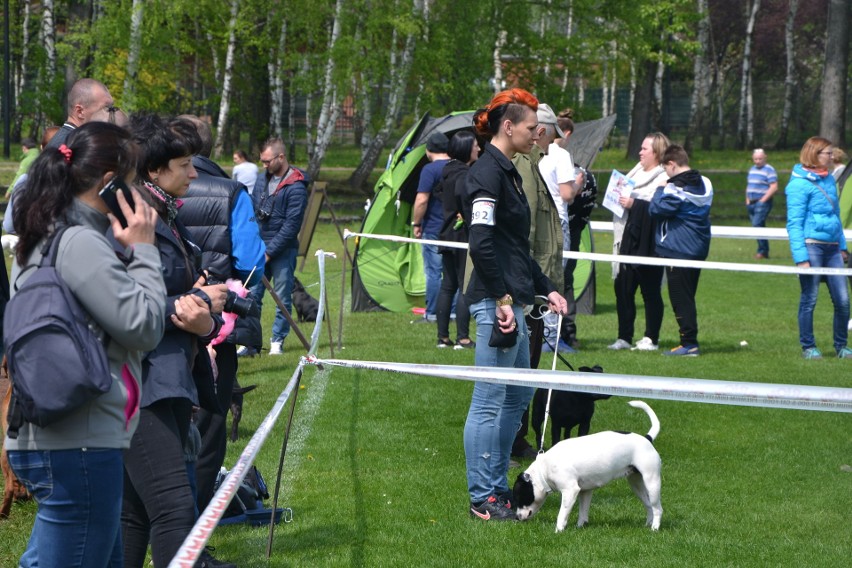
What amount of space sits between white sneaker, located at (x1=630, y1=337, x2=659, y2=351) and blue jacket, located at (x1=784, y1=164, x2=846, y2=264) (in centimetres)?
154

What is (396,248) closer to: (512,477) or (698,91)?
(512,477)

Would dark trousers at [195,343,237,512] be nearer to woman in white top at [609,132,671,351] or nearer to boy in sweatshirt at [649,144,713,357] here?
boy in sweatshirt at [649,144,713,357]

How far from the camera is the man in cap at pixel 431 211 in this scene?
37.0 ft

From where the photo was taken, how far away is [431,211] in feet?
38.2

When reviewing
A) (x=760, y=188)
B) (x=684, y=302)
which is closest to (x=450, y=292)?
(x=684, y=302)

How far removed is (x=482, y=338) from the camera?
524 cm

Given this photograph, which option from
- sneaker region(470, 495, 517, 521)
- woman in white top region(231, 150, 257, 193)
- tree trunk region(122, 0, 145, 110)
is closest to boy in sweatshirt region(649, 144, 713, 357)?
sneaker region(470, 495, 517, 521)

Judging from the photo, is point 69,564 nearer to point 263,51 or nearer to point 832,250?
point 832,250

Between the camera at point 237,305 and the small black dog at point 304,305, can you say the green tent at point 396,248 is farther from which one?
the camera at point 237,305

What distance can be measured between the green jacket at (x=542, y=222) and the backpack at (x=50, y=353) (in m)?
3.36

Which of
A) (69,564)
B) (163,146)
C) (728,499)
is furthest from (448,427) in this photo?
(69,564)

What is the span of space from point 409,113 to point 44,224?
3242 cm

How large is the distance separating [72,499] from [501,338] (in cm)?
244

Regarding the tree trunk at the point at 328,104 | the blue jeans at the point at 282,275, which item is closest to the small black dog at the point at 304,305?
the blue jeans at the point at 282,275
